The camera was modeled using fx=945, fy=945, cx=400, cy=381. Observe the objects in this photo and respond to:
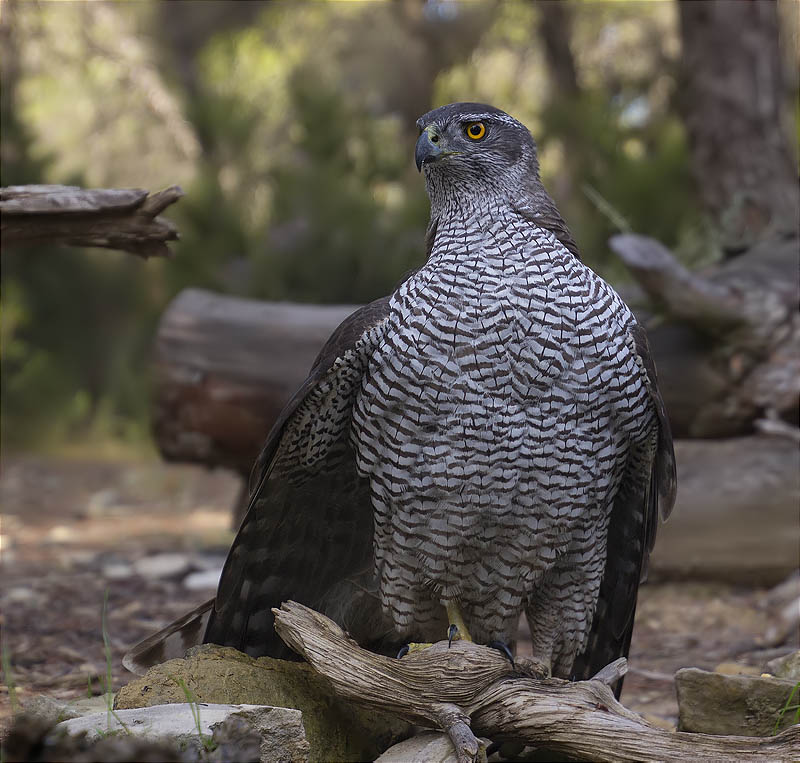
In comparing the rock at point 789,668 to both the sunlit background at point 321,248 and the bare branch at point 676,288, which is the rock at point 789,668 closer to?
the sunlit background at point 321,248

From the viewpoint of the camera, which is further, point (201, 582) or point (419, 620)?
point (201, 582)

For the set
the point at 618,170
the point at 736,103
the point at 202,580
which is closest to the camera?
the point at 202,580

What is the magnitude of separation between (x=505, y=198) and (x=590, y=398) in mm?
773

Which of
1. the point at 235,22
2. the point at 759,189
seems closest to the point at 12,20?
the point at 759,189

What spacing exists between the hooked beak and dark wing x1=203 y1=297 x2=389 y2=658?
535 millimetres

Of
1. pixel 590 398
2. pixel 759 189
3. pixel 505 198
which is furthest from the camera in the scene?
pixel 759 189

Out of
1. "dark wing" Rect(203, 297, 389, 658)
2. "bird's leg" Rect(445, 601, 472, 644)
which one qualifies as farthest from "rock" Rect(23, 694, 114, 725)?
"bird's leg" Rect(445, 601, 472, 644)

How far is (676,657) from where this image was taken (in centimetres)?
438

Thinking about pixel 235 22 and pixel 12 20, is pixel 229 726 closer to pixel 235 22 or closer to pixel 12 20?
pixel 12 20

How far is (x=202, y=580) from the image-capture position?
5574 millimetres

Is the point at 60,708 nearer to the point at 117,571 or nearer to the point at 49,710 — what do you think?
the point at 49,710

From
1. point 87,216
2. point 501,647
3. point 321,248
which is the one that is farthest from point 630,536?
point 321,248

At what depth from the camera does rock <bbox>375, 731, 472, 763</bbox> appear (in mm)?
2633

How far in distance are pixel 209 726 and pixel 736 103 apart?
605cm
